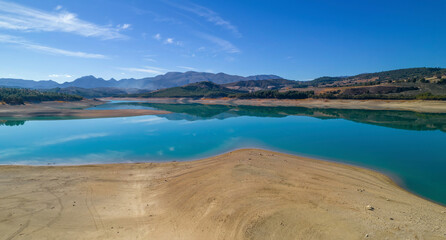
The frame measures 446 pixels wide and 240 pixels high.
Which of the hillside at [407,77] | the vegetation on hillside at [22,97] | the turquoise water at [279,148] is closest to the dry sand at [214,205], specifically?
the turquoise water at [279,148]

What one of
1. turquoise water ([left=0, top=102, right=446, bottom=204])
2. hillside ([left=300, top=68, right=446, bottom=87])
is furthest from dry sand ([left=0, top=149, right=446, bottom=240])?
hillside ([left=300, top=68, right=446, bottom=87])

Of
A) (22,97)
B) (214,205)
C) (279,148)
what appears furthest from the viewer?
(22,97)

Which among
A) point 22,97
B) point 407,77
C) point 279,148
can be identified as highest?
point 407,77

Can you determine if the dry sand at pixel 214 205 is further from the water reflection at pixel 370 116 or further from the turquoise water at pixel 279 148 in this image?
the water reflection at pixel 370 116

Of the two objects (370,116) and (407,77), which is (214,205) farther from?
(407,77)

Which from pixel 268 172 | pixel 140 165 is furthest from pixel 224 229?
pixel 140 165

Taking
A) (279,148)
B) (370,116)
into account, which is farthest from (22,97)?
(370,116)

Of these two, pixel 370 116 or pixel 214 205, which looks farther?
pixel 370 116

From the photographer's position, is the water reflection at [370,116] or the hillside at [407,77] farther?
the hillside at [407,77]
